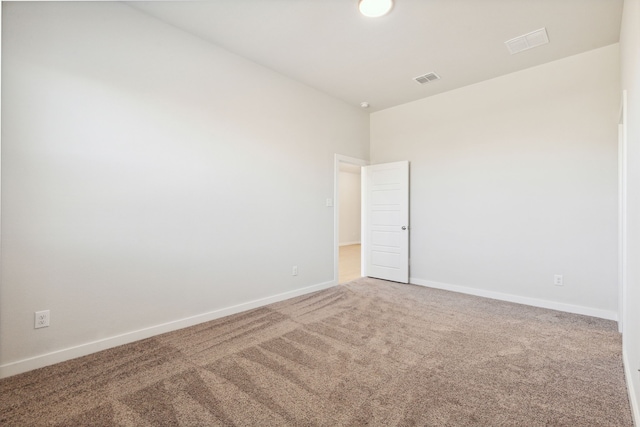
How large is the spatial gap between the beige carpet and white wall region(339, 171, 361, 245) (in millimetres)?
6882

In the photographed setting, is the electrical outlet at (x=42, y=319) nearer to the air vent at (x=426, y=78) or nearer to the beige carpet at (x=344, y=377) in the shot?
the beige carpet at (x=344, y=377)

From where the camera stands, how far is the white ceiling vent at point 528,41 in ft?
9.38

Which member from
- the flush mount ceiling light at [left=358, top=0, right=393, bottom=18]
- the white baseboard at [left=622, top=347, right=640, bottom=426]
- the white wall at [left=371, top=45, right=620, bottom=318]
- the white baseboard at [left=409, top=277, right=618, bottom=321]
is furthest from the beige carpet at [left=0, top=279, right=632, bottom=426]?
the flush mount ceiling light at [left=358, top=0, right=393, bottom=18]

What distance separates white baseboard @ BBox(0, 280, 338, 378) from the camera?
2.04 metres

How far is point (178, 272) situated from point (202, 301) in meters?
0.41

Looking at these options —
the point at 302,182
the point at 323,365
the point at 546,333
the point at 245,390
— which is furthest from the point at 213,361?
the point at 546,333

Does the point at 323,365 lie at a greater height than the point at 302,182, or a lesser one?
lesser

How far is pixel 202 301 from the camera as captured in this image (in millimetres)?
2982

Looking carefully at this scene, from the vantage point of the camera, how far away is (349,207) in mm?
10172

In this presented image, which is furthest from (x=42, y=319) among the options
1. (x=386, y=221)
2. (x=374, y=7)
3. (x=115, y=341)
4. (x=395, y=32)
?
(x=386, y=221)

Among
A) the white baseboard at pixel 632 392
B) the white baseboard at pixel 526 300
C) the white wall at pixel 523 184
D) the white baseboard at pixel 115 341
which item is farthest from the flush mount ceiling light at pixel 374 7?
the white baseboard at pixel 526 300

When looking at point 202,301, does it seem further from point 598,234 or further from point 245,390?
point 598,234

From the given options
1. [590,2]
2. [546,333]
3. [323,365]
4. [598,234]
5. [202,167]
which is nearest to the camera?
[323,365]

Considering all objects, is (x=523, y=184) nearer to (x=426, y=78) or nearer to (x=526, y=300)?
(x=526, y=300)
